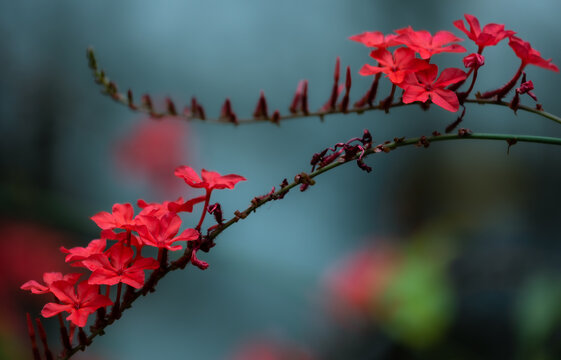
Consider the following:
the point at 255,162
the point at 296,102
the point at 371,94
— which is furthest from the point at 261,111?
the point at 255,162

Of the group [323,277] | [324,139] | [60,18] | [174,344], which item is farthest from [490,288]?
[60,18]

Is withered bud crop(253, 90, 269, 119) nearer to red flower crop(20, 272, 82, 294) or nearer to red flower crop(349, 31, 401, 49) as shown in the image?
red flower crop(349, 31, 401, 49)

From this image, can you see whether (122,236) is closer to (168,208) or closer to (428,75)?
(168,208)

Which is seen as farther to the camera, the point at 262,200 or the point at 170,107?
the point at 170,107

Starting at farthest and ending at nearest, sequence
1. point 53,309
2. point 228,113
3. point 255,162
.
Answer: point 255,162 → point 228,113 → point 53,309

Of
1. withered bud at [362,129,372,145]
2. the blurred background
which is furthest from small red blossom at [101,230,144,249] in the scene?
the blurred background

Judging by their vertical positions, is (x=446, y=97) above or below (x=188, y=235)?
above
